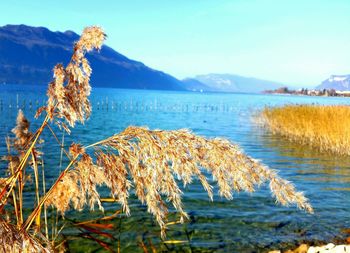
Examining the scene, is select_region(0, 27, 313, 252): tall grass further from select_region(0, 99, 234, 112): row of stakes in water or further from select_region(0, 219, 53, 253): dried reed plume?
select_region(0, 99, 234, 112): row of stakes in water

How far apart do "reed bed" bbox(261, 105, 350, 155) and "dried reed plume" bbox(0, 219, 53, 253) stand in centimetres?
2562

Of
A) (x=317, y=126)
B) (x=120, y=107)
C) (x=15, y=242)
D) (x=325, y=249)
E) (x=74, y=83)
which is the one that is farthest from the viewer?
(x=120, y=107)

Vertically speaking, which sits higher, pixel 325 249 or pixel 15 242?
pixel 15 242

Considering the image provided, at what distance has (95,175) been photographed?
278cm

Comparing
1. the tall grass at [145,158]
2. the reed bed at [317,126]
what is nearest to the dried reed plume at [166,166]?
the tall grass at [145,158]

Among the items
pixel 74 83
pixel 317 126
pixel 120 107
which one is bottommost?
pixel 120 107

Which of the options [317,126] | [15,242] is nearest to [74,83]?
[15,242]

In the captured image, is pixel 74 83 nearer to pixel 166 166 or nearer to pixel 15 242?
pixel 166 166

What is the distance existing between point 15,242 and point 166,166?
1069 mm

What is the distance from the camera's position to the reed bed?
26.3 meters

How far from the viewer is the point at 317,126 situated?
30203mm

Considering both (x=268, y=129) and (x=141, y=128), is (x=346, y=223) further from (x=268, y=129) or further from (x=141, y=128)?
(x=268, y=129)

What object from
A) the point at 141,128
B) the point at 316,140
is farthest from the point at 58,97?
the point at 316,140

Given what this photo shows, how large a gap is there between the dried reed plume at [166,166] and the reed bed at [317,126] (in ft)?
80.4
